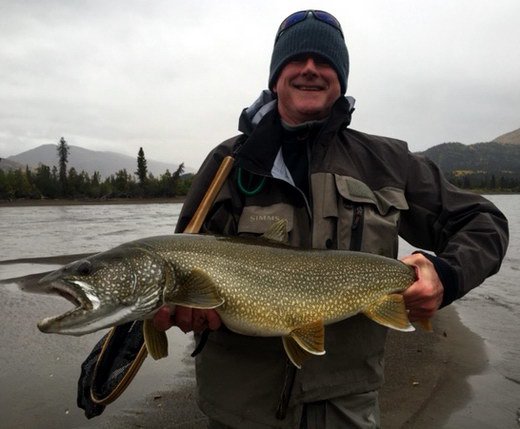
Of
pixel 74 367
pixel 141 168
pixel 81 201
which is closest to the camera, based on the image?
pixel 74 367

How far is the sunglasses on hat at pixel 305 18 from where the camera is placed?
3.70 metres

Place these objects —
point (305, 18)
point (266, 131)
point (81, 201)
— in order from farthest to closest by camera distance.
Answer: point (81, 201) < point (305, 18) < point (266, 131)

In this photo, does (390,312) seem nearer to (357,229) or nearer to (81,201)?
(357,229)

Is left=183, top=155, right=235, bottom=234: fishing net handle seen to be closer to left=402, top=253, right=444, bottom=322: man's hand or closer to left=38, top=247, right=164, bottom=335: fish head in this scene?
left=38, top=247, right=164, bottom=335: fish head

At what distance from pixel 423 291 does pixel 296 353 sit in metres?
0.85

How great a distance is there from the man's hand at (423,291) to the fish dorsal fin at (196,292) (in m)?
1.18

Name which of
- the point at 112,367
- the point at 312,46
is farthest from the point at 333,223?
the point at 112,367

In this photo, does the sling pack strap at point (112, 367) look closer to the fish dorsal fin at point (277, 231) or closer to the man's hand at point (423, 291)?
the fish dorsal fin at point (277, 231)

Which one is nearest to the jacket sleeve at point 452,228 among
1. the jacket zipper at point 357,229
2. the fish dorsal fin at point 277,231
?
the jacket zipper at point 357,229

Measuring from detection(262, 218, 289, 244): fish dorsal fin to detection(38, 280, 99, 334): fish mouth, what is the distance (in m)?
1.12

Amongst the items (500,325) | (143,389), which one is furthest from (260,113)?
(500,325)

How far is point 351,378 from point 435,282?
0.78m

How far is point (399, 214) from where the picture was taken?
315cm

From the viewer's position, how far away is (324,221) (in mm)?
3086
